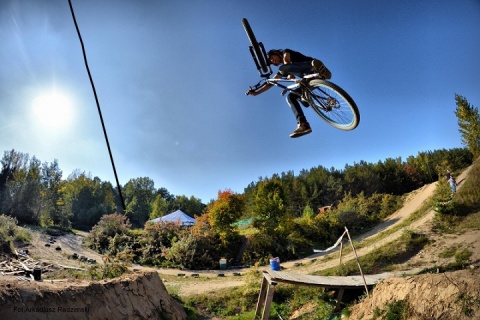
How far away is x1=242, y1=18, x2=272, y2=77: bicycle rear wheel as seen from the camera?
3.99 meters

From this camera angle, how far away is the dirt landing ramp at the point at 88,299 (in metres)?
4.84

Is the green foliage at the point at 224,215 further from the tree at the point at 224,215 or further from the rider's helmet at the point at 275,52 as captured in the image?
the rider's helmet at the point at 275,52

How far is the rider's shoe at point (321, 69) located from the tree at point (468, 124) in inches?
1247

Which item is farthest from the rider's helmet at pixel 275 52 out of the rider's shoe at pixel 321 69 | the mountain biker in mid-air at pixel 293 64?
the rider's shoe at pixel 321 69

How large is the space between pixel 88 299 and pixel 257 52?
20.5 ft

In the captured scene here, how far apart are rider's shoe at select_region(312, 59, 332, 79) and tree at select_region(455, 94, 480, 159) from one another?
31.7m

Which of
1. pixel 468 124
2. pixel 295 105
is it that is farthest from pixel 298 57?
pixel 468 124

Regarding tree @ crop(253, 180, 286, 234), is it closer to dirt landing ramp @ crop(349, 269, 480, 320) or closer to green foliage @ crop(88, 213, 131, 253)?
green foliage @ crop(88, 213, 131, 253)

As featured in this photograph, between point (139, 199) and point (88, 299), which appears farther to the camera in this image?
point (139, 199)

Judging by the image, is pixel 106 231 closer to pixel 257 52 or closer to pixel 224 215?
pixel 224 215

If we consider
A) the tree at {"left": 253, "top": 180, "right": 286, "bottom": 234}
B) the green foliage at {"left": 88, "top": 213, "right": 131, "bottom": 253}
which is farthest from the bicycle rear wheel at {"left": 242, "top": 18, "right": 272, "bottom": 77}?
the green foliage at {"left": 88, "top": 213, "right": 131, "bottom": 253}

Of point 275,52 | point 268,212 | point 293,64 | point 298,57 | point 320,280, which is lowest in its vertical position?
point 320,280

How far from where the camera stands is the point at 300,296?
35.7ft

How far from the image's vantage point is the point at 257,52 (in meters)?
4.38
